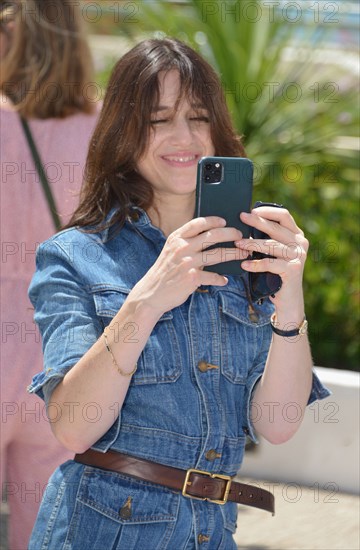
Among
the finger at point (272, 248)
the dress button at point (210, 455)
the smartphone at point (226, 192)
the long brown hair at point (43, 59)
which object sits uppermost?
the long brown hair at point (43, 59)

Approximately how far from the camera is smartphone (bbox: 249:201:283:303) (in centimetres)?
212

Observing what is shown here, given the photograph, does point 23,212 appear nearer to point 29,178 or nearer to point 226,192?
point 29,178

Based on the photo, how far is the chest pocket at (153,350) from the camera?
220cm

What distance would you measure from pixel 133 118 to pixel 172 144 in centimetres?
11

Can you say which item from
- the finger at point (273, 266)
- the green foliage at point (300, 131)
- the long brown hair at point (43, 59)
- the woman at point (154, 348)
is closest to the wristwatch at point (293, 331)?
the woman at point (154, 348)

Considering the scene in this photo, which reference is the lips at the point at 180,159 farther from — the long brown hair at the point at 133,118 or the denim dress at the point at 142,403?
the denim dress at the point at 142,403

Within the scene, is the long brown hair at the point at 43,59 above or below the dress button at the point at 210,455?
above

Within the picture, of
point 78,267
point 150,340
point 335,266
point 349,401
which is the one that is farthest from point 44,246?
point 335,266

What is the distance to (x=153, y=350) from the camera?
223 cm

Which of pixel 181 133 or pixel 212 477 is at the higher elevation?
pixel 181 133

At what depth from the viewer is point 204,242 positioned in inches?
79.7

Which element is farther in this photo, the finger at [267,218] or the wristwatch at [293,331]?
the wristwatch at [293,331]

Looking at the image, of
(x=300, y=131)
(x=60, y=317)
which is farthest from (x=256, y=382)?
(x=300, y=131)

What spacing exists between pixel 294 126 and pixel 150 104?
402 centimetres
